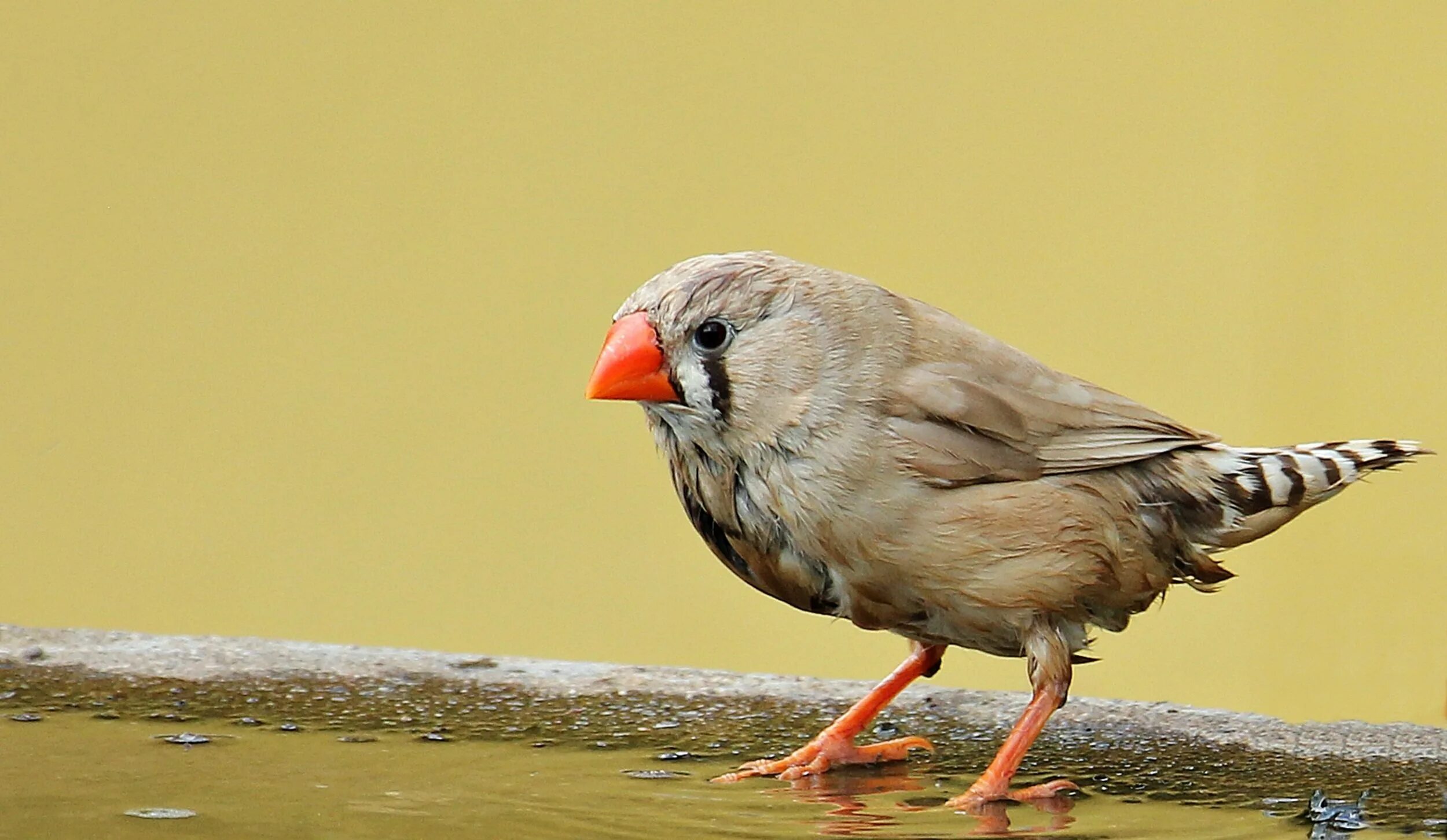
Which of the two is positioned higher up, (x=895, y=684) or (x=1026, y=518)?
(x=1026, y=518)

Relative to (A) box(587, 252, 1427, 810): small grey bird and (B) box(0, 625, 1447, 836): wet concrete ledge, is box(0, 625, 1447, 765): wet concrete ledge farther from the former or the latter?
(A) box(587, 252, 1427, 810): small grey bird

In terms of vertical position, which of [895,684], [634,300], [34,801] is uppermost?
[634,300]

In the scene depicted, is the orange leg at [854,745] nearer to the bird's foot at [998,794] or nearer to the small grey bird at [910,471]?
the small grey bird at [910,471]

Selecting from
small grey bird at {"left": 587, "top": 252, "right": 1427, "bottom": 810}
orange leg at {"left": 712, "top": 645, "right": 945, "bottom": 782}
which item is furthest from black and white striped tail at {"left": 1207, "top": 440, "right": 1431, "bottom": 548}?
orange leg at {"left": 712, "top": 645, "right": 945, "bottom": 782}

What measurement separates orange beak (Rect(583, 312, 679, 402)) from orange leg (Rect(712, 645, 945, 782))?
0.60 metres

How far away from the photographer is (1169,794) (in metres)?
2.69

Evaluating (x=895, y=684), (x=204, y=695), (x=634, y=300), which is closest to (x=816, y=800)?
(x=895, y=684)

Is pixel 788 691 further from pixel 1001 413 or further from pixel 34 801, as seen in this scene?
pixel 34 801

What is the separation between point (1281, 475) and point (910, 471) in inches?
27.3

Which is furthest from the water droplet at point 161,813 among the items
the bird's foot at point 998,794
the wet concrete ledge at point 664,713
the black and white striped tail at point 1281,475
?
the black and white striped tail at point 1281,475

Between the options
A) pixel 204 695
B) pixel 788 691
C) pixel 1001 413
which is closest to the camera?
pixel 1001 413

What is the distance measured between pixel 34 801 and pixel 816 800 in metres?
1.07

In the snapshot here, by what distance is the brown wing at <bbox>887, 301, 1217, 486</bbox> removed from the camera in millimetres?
2818

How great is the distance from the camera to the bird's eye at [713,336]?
9.04ft
